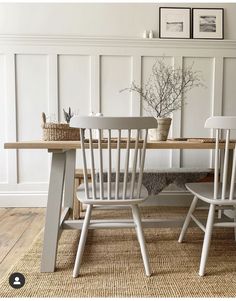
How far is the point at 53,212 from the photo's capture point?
5.31ft

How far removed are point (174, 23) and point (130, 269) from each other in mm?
2439

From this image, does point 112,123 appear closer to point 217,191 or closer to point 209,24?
point 217,191

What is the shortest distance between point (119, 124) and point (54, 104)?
175 centimetres

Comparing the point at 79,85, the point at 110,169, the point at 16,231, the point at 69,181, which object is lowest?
the point at 16,231

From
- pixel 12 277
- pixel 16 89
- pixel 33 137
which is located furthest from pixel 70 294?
pixel 16 89

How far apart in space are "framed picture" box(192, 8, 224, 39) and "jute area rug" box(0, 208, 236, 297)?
77.8 inches

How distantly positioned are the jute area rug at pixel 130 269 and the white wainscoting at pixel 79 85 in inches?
43.2

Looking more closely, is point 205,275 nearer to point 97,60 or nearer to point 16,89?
point 97,60

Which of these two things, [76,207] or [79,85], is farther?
[79,85]

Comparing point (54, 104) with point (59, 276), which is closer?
point (59, 276)

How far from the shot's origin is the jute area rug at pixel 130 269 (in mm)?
1436

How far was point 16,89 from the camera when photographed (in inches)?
117

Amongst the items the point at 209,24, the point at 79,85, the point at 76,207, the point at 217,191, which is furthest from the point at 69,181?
the point at 209,24

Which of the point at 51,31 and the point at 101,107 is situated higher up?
the point at 51,31
